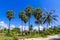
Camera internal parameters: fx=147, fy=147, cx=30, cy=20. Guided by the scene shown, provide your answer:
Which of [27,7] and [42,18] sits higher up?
[27,7]

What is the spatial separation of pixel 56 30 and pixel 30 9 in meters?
13.5

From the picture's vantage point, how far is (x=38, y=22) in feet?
164

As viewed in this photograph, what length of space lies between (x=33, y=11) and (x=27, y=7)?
269 cm

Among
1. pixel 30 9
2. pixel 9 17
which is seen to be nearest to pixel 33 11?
pixel 30 9

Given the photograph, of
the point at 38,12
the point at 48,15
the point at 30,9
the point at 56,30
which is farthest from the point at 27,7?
the point at 56,30

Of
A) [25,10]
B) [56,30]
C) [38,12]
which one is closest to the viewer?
[38,12]

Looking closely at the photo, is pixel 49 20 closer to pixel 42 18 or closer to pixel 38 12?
pixel 42 18

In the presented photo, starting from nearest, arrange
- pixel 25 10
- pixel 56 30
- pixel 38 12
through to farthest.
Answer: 1. pixel 38 12
2. pixel 25 10
3. pixel 56 30

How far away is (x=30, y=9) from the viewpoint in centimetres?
4956

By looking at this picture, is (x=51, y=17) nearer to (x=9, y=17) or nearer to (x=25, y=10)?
(x=25, y=10)

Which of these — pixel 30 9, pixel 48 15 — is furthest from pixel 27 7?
pixel 48 15

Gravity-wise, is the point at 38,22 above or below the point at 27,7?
below

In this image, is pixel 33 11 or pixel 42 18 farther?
pixel 42 18

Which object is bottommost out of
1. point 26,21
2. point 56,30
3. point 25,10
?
point 56,30
